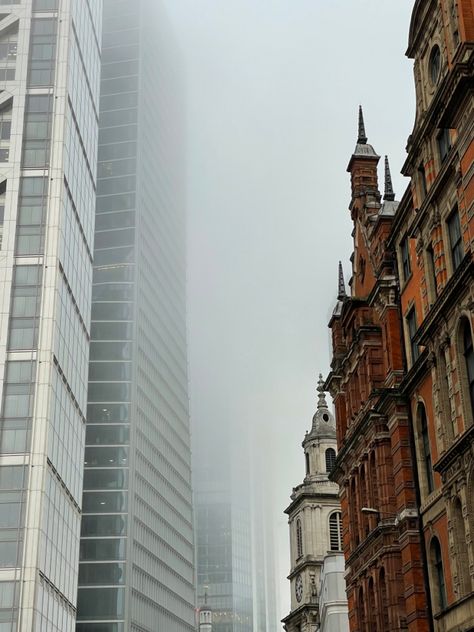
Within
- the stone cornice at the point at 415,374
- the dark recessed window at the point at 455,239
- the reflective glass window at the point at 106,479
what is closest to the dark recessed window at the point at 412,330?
the stone cornice at the point at 415,374

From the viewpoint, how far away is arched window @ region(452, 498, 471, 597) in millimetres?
30359

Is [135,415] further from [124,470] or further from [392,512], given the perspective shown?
[392,512]

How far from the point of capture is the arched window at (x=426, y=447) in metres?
35.8

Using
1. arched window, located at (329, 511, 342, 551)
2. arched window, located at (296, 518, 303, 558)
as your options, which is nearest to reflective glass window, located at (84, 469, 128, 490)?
arched window, located at (296, 518, 303, 558)

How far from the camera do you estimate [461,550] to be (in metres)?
30.9

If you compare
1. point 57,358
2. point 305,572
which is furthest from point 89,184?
point 305,572

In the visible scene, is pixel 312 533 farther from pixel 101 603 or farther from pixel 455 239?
pixel 455 239

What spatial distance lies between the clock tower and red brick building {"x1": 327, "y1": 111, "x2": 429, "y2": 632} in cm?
4304

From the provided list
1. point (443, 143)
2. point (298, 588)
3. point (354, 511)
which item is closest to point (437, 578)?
point (354, 511)

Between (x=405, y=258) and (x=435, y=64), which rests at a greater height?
(x=435, y=64)

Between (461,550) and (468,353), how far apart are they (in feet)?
19.6

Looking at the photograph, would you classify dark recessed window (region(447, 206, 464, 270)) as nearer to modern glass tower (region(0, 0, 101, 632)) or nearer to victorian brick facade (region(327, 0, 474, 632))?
victorian brick facade (region(327, 0, 474, 632))

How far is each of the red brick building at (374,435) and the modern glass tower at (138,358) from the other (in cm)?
7969

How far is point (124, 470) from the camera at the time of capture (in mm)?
128000
